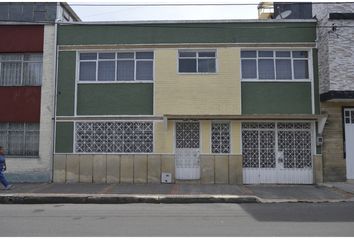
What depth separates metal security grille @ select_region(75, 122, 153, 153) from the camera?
1653 centimetres

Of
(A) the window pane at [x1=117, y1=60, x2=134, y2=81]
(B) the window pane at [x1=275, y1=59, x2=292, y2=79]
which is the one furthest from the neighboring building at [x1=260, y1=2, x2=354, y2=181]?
(A) the window pane at [x1=117, y1=60, x2=134, y2=81]

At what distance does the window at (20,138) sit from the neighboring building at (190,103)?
3.45 feet

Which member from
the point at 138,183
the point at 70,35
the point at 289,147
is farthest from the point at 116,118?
the point at 289,147

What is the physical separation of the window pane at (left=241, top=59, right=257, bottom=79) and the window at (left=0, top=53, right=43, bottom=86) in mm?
8247

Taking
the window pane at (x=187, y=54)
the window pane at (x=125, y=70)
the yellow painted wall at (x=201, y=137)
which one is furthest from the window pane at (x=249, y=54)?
the window pane at (x=125, y=70)

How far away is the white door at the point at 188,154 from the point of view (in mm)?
16359

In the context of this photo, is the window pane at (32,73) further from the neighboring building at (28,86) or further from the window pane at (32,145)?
the window pane at (32,145)

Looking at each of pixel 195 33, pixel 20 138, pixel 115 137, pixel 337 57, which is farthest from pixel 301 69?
pixel 20 138

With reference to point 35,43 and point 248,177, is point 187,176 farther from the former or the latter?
point 35,43

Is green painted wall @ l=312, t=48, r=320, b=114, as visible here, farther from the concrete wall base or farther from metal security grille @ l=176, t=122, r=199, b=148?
metal security grille @ l=176, t=122, r=199, b=148

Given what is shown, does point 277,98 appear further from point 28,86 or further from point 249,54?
point 28,86

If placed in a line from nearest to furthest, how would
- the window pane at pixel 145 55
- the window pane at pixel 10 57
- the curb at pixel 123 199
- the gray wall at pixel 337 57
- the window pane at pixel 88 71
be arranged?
the curb at pixel 123 199, the gray wall at pixel 337 57, the window pane at pixel 145 55, the window pane at pixel 88 71, the window pane at pixel 10 57

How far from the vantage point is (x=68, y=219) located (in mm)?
9312

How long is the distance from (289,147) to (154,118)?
539cm
